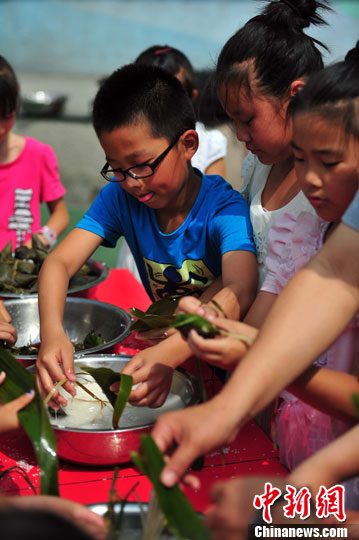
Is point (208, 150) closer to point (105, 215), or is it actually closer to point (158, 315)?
point (105, 215)

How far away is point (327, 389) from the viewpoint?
102cm

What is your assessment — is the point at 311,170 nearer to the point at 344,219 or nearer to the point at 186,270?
the point at 344,219

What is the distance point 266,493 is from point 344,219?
457 millimetres

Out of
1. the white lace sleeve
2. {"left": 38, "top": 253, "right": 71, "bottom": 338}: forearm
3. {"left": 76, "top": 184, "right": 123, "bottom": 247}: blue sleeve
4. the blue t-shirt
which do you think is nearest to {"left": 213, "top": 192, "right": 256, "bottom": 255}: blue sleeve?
the blue t-shirt

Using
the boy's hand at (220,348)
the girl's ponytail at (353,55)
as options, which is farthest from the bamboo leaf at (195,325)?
the girl's ponytail at (353,55)

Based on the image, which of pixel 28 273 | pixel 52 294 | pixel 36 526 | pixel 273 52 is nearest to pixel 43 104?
pixel 28 273

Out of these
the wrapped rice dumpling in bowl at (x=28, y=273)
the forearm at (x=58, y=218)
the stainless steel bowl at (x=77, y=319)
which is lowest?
the forearm at (x=58, y=218)

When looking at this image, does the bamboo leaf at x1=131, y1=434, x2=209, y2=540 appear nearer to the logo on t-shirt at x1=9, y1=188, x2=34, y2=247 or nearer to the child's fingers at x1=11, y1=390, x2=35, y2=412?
the child's fingers at x1=11, y1=390, x2=35, y2=412

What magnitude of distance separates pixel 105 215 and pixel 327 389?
42.1 inches

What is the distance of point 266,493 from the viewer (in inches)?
33.4

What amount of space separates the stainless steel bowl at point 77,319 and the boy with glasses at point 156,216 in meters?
0.16

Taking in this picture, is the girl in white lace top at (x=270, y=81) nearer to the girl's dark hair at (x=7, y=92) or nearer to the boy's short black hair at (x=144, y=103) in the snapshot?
the boy's short black hair at (x=144, y=103)

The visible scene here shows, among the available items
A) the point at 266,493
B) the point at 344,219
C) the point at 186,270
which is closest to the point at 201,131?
the point at 186,270

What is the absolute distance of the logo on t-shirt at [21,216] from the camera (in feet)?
9.63
